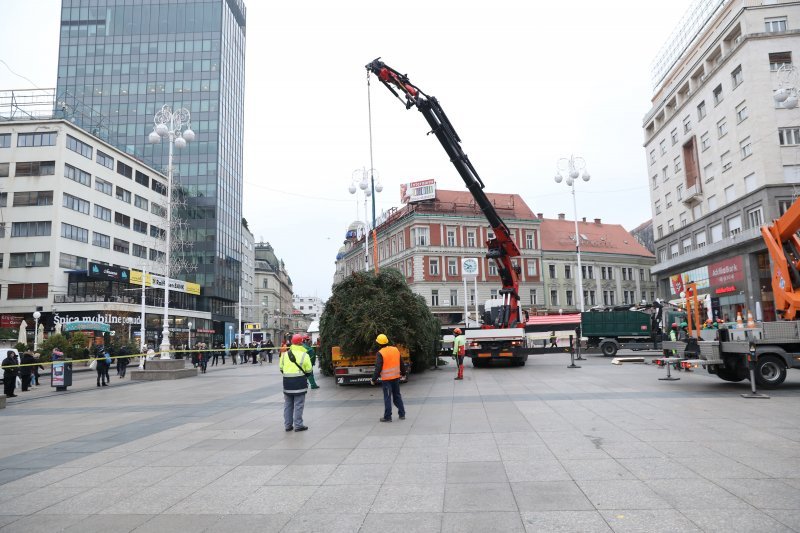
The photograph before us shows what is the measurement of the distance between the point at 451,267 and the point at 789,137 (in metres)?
35.7

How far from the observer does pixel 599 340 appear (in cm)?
3180

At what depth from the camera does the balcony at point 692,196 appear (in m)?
43.1

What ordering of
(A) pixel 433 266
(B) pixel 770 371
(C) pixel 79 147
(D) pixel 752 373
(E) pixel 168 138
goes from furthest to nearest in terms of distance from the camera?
(A) pixel 433 266 → (C) pixel 79 147 → (E) pixel 168 138 → (B) pixel 770 371 → (D) pixel 752 373

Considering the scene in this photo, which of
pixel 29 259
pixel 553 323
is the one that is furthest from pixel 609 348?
pixel 29 259

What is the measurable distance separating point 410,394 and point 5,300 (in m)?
49.6

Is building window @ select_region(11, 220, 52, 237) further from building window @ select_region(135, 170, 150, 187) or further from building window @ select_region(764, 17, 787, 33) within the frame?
building window @ select_region(764, 17, 787, 33)

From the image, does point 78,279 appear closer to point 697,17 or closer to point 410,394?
point 410,394

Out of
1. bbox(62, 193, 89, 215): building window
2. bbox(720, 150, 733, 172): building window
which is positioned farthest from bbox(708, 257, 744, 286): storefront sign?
bbox(62, 193, 89, 215): building window

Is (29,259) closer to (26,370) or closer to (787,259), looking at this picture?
(26,370)

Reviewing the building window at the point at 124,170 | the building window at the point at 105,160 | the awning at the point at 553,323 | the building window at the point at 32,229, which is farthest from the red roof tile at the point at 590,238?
the building window at the point at 32,229

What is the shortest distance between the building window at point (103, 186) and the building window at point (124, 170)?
2485 mm

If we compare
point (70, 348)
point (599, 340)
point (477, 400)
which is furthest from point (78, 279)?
point (477, 400)

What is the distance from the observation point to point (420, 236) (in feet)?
207

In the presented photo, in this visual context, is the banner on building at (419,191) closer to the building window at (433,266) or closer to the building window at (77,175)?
the building window at (433,266)
